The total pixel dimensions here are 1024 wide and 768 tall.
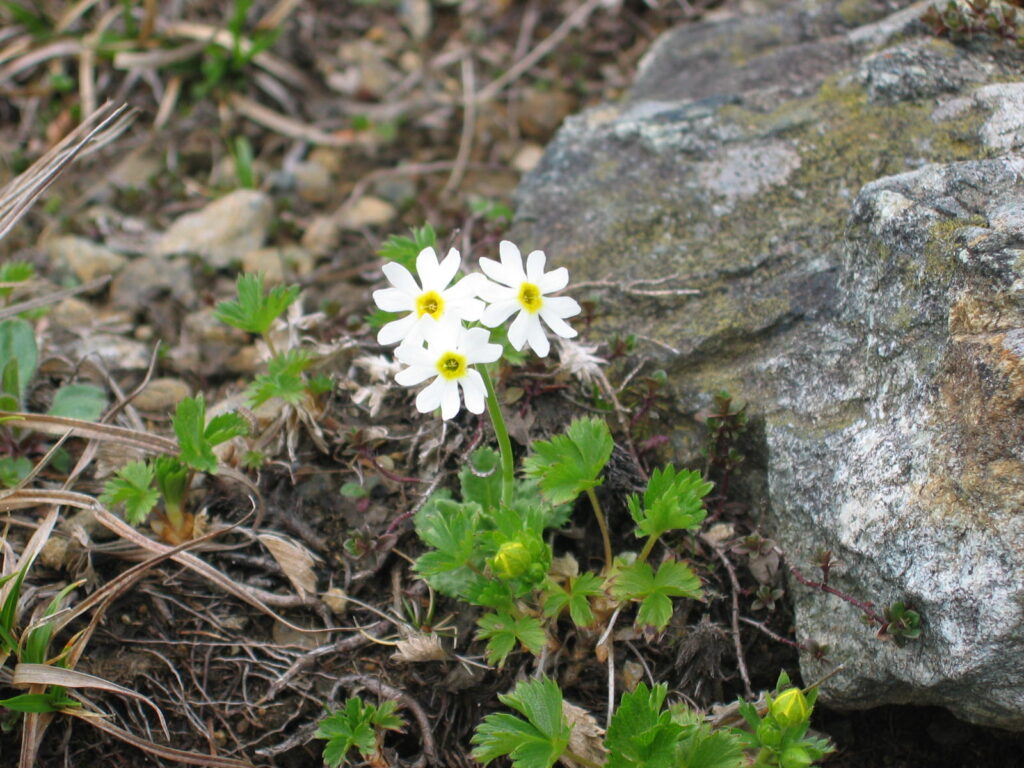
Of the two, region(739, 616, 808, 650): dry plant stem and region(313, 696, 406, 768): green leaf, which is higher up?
region(313, 696, 406, 768): green leaf

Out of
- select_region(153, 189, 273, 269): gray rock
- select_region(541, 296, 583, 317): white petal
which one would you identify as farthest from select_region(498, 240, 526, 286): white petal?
select_region(153, 189, 273, 269): gray rock

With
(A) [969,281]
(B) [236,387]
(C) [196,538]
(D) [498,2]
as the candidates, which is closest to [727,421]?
(A) [969,281]

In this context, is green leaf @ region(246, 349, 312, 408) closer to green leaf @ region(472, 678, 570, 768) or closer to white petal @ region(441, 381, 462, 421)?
white petal @ region(441, 381, 462, 421)

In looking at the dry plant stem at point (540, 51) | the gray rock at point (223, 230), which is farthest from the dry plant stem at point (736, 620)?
the dry plant stem at point (540, 51)

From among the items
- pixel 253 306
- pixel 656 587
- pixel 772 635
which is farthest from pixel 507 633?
pixel 253 306

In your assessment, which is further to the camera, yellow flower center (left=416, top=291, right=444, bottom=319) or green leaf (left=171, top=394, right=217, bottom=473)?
green leaf (left=171, top=394, right=217, bottom=473)

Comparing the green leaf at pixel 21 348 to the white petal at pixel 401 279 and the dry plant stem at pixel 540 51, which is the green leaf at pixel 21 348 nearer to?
the white petal at pixel 401 279

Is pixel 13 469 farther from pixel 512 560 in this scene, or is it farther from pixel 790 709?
pixel 790 709
